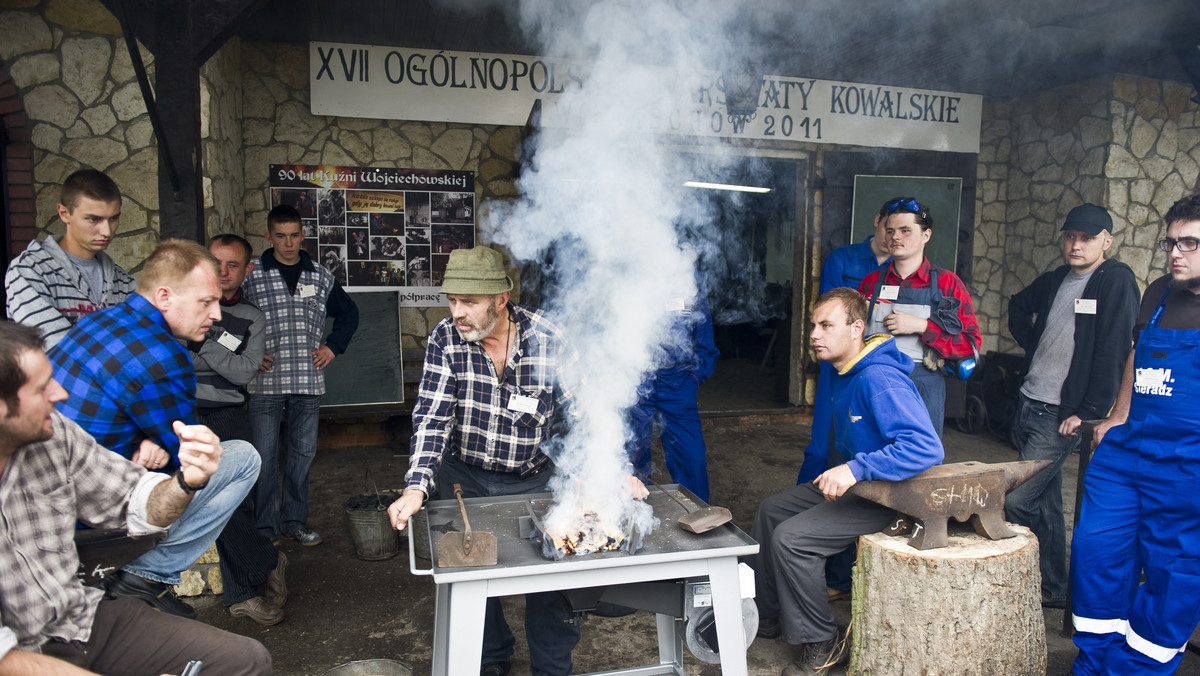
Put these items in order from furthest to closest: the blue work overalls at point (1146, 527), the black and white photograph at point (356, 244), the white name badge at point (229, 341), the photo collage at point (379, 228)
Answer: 1. the black and white photograph at point (356, 244)
2. the photo collage at point (379, 228)
3. the white name badge at point (229, 341)
4. the blue work overalls at point (1146, 527)

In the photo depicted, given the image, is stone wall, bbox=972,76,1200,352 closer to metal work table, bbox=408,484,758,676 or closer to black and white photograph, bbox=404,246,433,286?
black and white photograph, bbox=404,246,433,286

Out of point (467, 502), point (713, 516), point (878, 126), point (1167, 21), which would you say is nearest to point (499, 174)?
point (878, 126)

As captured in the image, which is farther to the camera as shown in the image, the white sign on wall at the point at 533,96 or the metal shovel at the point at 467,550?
the white sign on wall at the point at 533,96

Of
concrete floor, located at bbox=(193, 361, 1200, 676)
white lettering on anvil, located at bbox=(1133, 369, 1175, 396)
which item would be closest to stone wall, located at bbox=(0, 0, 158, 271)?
concrete floor, located at bbox=(193, 361, 1200, 676)

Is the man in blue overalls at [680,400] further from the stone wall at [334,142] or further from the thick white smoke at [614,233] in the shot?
the stone wall at [334,142]

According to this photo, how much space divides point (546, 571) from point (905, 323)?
99.7 inches

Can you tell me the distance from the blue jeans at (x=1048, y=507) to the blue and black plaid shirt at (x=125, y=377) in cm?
401

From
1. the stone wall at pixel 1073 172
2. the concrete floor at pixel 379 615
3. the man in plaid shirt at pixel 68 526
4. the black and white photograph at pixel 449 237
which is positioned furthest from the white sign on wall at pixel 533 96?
the man in plaid shirt at pixel 68 526

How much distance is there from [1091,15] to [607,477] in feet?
15.7

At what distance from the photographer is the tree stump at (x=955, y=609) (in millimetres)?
2887

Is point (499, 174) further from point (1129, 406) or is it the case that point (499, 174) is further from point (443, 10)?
point (1129, 406)

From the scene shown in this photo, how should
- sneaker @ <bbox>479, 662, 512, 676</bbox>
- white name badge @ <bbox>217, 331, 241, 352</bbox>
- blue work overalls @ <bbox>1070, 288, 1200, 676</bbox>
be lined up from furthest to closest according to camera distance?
white name badge @ <bbox>217, 331, 241, 352</bbox> < sneaker @ <bbox>479, 662, 512, 676</bbox> < blue work overalls @ <bbox>1070, 288, 1200, 676</bbox>

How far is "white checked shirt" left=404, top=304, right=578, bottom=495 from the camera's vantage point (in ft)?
10.2

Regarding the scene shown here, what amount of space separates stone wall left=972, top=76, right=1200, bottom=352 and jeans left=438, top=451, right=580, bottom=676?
6.63 metres
